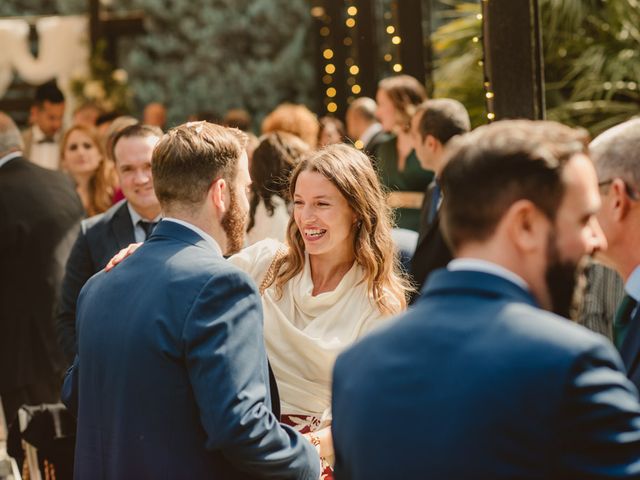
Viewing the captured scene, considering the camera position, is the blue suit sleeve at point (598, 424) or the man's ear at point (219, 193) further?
the man's ear at point (219, 193)

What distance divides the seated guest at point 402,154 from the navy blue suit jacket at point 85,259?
2602 millimetres

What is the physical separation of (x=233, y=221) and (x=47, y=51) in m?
13.1

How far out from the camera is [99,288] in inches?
102

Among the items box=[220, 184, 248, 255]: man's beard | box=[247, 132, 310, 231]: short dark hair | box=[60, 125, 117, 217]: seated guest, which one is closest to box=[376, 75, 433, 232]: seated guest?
box=[247, 132, 310, 231]: short dark hair

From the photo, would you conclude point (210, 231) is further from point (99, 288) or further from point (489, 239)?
point (489, 239)

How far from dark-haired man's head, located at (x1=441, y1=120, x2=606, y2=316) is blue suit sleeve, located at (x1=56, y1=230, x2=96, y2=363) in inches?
110

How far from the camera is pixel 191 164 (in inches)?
101

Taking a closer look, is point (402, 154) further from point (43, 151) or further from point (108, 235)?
point (43, 151)

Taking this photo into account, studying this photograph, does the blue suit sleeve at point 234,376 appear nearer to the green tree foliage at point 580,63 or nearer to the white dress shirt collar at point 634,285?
the white dress shirt collar at point 634,285

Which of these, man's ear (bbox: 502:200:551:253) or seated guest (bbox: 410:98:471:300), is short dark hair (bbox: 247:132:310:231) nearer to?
seated guest (bbox: 410:98:471:300)

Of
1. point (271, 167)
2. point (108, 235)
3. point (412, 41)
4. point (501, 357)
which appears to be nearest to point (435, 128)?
point (271, 167)

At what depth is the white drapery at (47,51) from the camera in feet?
48.7

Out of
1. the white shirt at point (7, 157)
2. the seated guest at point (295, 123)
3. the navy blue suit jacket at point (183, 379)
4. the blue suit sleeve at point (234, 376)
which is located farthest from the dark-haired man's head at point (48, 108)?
the blue suit sleeve at point (234, 376)

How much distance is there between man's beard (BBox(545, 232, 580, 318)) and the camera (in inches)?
66.4
